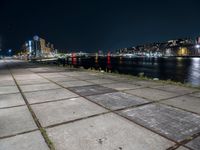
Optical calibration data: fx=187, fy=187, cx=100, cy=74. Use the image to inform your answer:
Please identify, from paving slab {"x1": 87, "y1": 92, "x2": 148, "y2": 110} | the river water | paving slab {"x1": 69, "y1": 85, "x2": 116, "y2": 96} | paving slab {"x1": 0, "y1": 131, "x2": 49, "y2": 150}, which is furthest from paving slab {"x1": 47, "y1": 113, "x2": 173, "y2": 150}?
the river water

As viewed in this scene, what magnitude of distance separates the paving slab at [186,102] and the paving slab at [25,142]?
4403 mm

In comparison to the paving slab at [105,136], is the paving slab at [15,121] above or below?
above

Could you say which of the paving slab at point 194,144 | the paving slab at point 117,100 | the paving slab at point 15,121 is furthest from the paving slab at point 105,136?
the paving slab at point 117,100

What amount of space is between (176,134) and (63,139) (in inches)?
95.3

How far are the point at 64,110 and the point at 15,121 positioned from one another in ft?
4.73

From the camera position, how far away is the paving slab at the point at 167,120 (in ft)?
13.6

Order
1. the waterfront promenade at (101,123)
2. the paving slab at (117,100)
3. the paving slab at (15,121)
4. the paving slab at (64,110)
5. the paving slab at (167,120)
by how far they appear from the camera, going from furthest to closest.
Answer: the paving slab at (117,100) → the paving slab at (64,110) → the paving slab at (15,121) → the paving slab at (167,120) → the waterfront promenade at (101,123)

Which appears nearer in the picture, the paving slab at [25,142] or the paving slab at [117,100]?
the paving slab at [25,142]

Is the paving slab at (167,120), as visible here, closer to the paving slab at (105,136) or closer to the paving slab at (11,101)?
the paving slab at (105,136)

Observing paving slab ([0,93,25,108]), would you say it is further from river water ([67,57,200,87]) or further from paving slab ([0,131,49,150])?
river water ([67,57,200,87])

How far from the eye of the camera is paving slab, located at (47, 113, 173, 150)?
356cm

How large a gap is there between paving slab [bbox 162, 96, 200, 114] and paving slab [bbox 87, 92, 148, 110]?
3.11 ft

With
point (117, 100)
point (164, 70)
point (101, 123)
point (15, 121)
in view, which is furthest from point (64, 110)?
point (164, 70)

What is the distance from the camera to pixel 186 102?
6570mm
